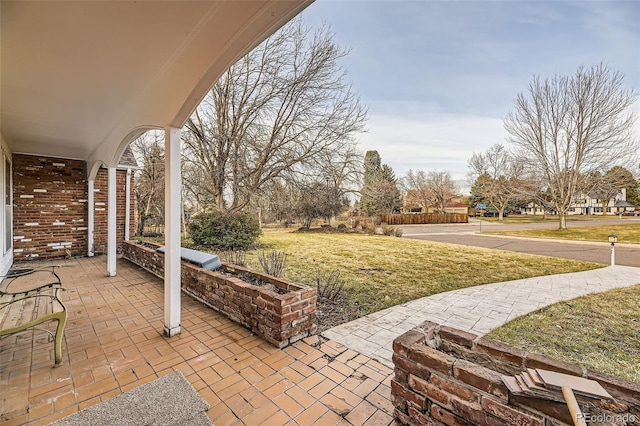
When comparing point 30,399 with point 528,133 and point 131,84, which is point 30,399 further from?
point 528,133

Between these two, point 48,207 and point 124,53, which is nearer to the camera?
point 124,53

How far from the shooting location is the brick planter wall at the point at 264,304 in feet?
8.72

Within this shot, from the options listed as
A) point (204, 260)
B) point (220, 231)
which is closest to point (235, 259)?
point (204, 260)

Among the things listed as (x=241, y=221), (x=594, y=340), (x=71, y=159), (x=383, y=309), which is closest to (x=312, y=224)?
(x=241, y=221)

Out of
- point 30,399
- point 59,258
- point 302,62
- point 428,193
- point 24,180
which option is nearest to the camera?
point 30,399

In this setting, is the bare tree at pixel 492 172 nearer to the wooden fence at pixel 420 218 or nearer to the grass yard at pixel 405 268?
the wooden fence at pixel 420 218

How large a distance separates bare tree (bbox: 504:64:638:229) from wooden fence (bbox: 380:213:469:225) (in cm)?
931

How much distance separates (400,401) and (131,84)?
398cm

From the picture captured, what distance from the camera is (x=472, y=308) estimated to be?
13.0 ft

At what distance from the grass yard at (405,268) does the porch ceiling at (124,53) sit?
11.4 ft

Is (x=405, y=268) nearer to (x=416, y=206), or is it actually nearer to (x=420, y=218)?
(x=420, y=218)

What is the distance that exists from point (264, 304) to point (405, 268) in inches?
181

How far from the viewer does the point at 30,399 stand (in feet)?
6.43

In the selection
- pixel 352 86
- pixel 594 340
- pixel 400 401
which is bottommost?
pixel 594 340
